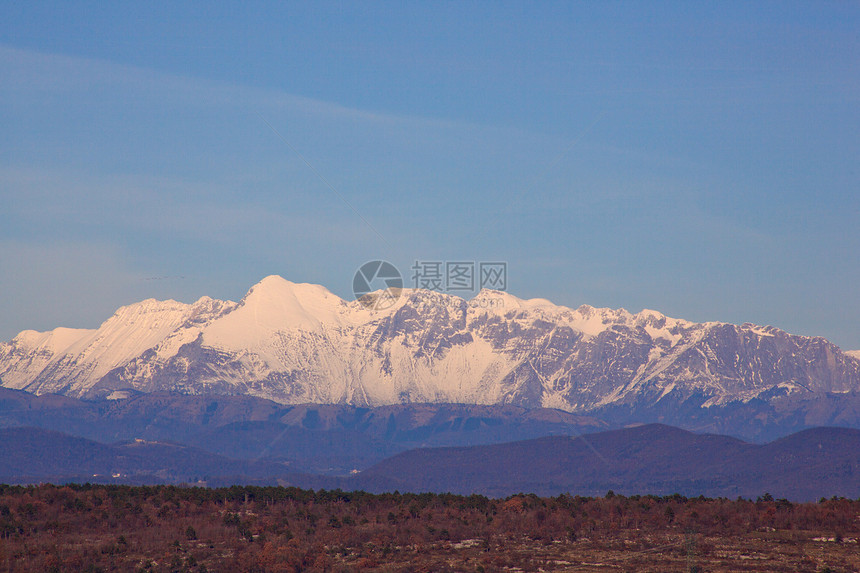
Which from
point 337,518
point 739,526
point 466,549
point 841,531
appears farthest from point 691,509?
point 337,518

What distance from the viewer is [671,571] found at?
7000 centimetres

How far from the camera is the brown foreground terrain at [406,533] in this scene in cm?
7619

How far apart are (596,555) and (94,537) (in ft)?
147

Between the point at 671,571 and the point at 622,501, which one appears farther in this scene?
the point at 622,501

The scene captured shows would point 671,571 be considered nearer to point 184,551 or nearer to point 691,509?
point 691,509

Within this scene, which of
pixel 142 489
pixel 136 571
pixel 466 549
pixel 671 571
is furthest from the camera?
pixel 142 489

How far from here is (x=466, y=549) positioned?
82625mm

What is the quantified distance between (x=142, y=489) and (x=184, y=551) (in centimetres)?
2729

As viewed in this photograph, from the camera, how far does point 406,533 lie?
3492 inches

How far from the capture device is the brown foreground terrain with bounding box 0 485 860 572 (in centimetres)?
7619

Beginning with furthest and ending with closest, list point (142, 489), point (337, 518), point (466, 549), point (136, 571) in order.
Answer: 1. point (142, 489)
2. point (337, 518)
3. point (466, 549)
4. point (136, 571)

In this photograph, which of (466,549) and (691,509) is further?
(691,509)

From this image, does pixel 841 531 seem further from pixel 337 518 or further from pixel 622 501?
pixel 337 518

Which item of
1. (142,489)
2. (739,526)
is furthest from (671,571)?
(142,489)
